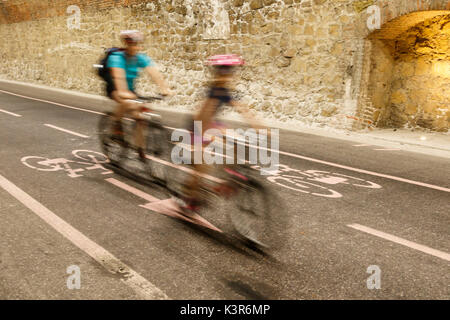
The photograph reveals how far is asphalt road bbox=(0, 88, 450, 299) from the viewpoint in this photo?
127 inches

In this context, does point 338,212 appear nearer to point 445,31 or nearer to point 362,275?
point 362,275

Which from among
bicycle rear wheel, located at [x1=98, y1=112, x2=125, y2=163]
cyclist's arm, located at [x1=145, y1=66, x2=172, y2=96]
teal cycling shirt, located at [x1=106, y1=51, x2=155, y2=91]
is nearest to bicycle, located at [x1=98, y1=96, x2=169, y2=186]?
bicycle rear wheel, located at [x1=98, y1=112, x2=125, y2=163]

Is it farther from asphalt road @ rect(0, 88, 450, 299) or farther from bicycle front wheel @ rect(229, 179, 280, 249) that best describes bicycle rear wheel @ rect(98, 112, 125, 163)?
bicycle front wheel @ rect(229, 179, 280, 249)

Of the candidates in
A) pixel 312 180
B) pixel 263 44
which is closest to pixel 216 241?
A: pixel 312 180

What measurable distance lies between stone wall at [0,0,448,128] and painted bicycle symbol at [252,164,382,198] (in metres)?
4.96

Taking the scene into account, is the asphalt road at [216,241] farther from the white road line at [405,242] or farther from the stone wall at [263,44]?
the stone wall at [263,44]

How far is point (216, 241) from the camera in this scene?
4.04 m

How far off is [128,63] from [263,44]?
7476mm

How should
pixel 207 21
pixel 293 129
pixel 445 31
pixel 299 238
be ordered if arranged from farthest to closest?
1. pixel 207 21
2. pixel 293 129
3. pixel 445 31
4. pixel 299 238

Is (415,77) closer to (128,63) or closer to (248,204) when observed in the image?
(128,63)

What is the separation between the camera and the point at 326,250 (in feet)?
12.9

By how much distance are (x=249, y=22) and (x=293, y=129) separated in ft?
13.5

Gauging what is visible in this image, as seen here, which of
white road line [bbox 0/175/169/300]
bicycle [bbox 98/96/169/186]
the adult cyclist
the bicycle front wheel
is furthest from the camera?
bicycle [bbox 98/96/169/186]
